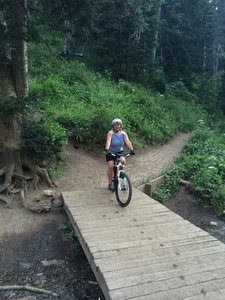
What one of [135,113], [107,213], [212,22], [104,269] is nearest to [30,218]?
[107,213]

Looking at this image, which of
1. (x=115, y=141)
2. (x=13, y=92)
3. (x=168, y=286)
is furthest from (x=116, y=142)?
(x=168, y=286)

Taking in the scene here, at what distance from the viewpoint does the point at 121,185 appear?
829 cm

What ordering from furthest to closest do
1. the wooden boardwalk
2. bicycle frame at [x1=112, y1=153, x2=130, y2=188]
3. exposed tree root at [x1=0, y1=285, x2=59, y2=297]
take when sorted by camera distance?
bicycle frame at [x1=112, y1=153, x2=130, y2=188]
exposed tree root at [x1=0, y1=285, x2=59, y2=297]
the wooden boardwalk

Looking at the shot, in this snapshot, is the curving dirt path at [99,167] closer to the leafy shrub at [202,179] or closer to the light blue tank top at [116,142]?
the leafy shrub at [202,179]

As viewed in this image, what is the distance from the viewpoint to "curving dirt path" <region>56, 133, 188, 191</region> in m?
10.7

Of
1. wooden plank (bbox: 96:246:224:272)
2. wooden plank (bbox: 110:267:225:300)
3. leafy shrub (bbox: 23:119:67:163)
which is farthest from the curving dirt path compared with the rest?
wooden plank (bbox: 110:267:225:300)

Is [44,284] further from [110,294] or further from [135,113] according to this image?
[135,113]

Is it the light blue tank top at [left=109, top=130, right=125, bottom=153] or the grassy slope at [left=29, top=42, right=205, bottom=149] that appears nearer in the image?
the light blue tank top at [left=109, top=130, right=125, bottom=153]

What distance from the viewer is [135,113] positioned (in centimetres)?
1884

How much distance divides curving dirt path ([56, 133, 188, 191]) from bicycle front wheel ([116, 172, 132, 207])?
2.29 meters

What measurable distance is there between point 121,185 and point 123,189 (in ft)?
0.42

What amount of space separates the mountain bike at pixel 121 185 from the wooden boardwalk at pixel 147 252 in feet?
0.66

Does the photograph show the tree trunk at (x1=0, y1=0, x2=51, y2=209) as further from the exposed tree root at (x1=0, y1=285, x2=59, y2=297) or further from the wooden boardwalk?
the exposed tree root at (x1=0, y1=285, x2=59, y2=297)

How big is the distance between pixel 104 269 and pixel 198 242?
2059 millimetres
